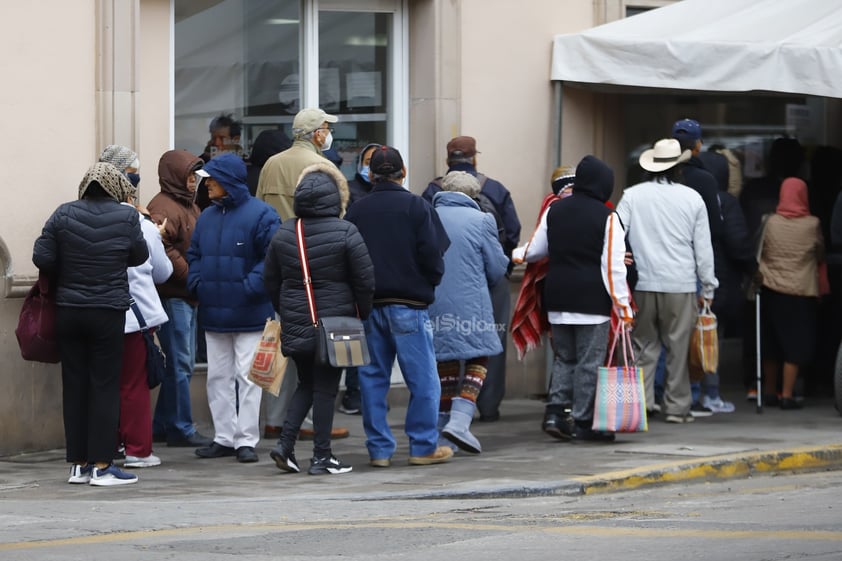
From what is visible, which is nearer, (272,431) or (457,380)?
(457,380)

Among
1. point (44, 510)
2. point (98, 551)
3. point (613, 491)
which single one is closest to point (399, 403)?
point (613, 491)

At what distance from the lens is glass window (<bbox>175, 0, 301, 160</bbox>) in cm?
1270

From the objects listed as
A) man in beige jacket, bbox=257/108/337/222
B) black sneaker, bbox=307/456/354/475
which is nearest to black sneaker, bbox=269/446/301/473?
black sneaker, bbox=307/456/354/475

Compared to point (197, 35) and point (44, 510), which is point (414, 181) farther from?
point (44, 510)

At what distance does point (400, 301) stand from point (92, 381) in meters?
1.81

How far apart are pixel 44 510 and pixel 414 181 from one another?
5.60m

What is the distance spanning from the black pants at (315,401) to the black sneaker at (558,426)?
1830mm

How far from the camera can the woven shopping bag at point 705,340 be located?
12.3 metres

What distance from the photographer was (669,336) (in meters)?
12.2

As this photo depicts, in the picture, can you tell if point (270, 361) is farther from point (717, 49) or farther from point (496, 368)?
point (717, 49)

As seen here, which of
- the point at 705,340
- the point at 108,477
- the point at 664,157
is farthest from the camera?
the point at 705,340

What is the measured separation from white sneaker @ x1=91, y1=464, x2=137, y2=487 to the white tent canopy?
5.33 metres

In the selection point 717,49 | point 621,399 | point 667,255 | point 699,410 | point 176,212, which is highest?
point 717,49

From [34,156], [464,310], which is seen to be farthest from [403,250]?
[34,156]
